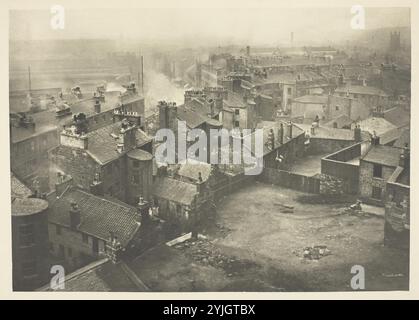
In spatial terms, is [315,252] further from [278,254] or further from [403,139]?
[403,139]

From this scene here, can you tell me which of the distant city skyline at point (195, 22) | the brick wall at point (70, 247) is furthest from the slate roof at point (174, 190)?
the distant city skyline at point (195, 22)

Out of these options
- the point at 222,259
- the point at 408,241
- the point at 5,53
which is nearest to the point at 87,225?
the point at 222,259

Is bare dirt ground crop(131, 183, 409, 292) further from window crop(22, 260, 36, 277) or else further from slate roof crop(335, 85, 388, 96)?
slate roof crop(335, 85, 388, 96)

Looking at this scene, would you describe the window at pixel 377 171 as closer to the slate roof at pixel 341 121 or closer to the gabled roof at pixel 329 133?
the gabled roof at pixel 329 133

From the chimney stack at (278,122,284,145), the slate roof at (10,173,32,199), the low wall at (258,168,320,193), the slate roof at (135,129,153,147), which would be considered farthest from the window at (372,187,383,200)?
the slate roof at (10,173,32,199)

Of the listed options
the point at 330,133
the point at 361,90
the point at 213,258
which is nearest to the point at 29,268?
the point at 213,258
